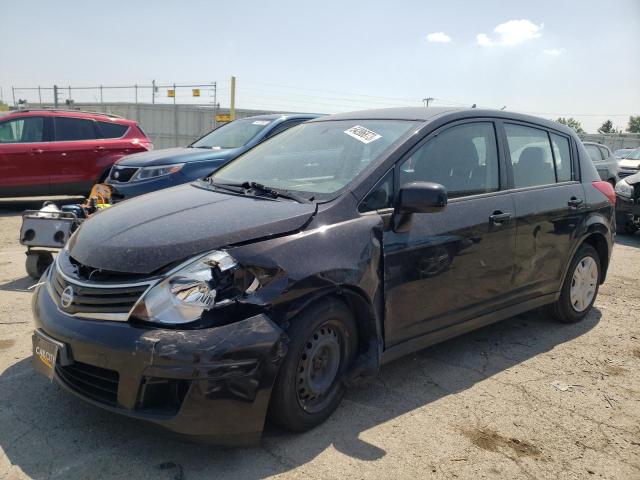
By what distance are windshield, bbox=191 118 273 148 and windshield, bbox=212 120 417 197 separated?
376 cm

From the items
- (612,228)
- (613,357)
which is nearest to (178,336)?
(613,357)

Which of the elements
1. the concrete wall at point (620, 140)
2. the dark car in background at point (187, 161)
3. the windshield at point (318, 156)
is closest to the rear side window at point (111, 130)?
the dark car in background at point (187, 161)

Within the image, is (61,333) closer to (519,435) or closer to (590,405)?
(519,435)

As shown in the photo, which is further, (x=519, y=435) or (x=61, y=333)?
(x=519, y=435)

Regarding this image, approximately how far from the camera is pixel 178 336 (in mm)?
2404

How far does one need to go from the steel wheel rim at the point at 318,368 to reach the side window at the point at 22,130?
8.94 m

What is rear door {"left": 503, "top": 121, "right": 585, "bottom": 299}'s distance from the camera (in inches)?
163

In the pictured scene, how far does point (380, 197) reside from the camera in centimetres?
322

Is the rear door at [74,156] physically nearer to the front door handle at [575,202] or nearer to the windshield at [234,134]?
the windshield at [234,134]

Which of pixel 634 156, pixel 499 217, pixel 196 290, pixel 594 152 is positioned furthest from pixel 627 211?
pixel 196 290

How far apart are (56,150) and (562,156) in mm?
8554

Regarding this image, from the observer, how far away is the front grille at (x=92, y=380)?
2514 millimetres

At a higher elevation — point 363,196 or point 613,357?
point 363,196

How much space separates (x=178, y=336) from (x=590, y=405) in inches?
103
